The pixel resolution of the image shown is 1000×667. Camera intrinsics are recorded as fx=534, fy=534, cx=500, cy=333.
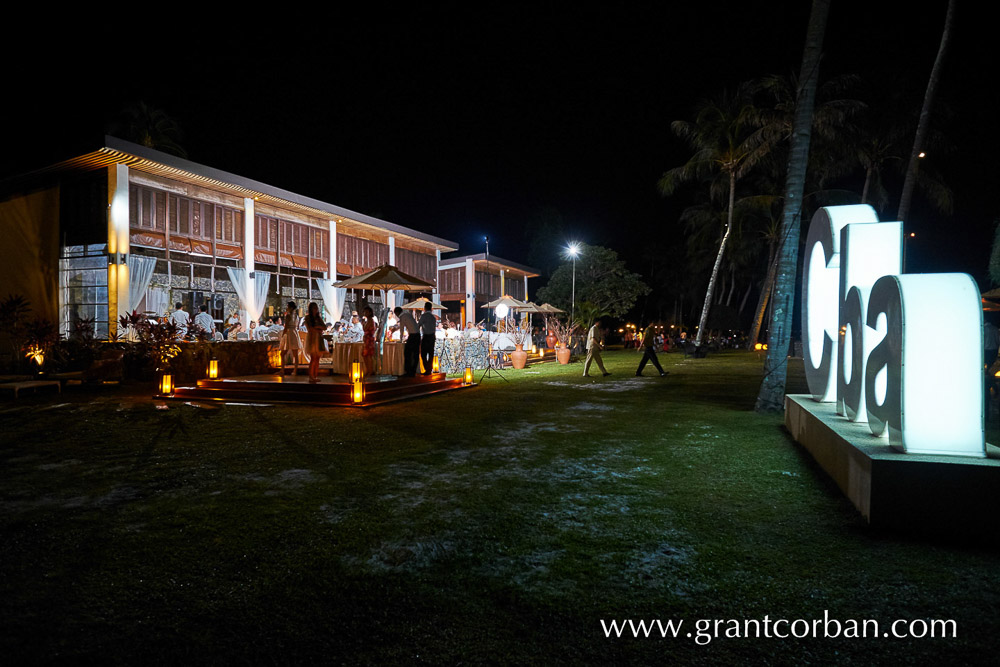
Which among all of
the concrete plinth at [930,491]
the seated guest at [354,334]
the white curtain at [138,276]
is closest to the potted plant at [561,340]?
the seated guest at [354,334]

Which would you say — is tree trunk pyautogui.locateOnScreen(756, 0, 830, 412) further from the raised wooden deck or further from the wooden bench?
the wooden bench

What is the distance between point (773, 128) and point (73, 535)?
26.2m

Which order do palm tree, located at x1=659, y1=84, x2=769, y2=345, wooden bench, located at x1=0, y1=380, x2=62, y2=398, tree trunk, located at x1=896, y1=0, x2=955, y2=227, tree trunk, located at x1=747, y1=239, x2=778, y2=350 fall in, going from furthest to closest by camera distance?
tree trunk, located at x1=747, y1=239, x2=778, y2=350, palm tree, located at x1=659, y1=84, x2=769, y2=345, tree trunk, located at x1=896, y1=0, x2=955, y2=227, wooden bench, located at x1=0, y1=380, x2=62, y2=398

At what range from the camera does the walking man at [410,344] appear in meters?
11.7

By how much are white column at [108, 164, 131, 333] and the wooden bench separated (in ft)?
11.6

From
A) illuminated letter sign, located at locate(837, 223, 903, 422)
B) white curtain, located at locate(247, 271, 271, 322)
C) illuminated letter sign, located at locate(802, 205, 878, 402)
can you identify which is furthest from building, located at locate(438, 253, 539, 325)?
illuminated letter sign, located at locate(837, 223, 903, 422)

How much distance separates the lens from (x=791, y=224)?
8867 millimetres

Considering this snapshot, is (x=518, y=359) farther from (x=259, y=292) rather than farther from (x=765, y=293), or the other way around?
(x=765, y=293)

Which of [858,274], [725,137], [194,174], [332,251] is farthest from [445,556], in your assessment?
[725,137]

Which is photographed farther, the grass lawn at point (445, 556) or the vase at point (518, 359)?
the vase at point (518, 359)

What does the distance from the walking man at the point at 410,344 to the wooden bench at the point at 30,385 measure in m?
7.38

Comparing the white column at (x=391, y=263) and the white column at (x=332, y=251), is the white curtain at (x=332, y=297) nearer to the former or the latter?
the white column at (x=332, y=251)

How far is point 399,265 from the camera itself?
26516mm

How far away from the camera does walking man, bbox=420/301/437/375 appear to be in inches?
466
